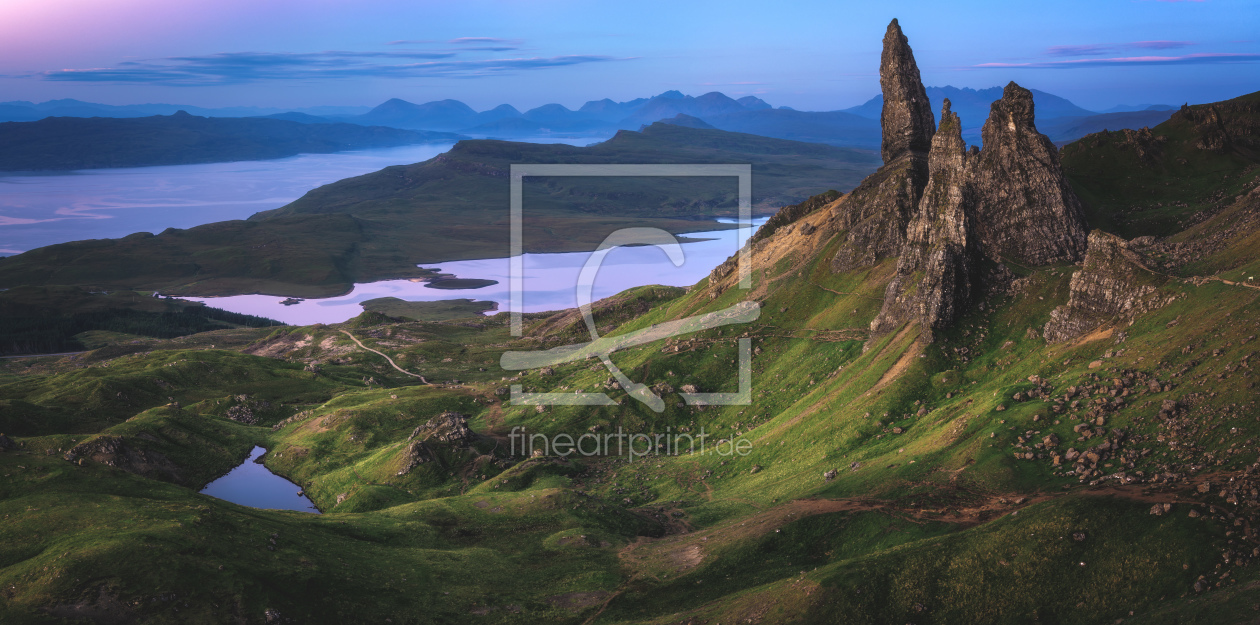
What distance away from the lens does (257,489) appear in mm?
124750

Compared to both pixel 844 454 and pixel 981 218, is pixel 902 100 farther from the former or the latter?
pixel 844 454

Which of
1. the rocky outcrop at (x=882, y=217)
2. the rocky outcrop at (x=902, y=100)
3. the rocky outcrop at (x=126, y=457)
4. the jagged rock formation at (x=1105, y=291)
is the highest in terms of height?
the rocky outcrop at (x=902, y=100)

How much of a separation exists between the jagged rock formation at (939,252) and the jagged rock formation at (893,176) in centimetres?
939

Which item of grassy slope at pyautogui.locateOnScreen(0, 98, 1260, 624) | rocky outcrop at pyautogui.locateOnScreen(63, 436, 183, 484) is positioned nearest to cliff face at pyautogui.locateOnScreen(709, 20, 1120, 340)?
grassy slope at pyautogui.locateOnScreen(0, 98, 1260, 624)

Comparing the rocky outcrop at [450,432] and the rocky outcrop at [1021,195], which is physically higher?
the rocky outcrop at [1021,195]

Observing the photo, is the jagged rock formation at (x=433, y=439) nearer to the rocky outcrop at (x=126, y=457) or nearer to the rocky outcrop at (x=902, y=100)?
the rocky outcrop at (x=126, y=457)

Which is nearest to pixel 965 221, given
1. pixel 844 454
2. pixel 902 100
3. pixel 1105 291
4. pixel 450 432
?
pixel 1105 291

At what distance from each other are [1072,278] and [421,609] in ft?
264

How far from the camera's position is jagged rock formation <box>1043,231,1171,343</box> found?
8475cm

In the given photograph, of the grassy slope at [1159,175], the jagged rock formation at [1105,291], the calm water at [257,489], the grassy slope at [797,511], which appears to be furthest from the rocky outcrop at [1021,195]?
the calm water at [257,489]

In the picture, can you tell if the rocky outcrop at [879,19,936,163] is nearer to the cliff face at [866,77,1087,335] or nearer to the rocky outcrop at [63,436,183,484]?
the cliff face at [866,77,1087,335]

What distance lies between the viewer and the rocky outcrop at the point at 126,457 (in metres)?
109

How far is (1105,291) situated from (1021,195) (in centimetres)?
2549

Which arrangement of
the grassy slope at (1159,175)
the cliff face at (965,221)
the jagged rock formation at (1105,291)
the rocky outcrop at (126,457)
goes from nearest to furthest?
the jagged rock formation at (1105,291) < the cliff face at (965,221) < the rocky outcrop at (126,457) < the grassy slope at (1159,175)
